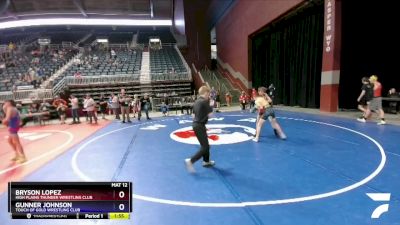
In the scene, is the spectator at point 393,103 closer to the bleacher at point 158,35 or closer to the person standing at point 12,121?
the person standing at point 12,121

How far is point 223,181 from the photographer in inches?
179

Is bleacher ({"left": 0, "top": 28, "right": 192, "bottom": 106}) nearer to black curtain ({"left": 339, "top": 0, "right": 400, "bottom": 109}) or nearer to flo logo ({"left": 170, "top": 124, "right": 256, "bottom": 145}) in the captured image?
flo logo ({"left": 170, "top": 124, "right": 256, "bottom": 145})

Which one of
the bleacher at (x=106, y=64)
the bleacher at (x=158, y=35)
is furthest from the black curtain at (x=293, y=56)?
the bleacher at (x=158, y=35)

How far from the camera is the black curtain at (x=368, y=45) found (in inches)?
514

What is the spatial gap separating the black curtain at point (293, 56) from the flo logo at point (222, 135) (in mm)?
8024

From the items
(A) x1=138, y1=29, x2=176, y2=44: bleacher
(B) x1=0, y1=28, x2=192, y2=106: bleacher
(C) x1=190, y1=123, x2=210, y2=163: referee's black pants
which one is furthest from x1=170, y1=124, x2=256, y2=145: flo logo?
(A) x1=138, y1=29, x2=176, y2=44: bleacher

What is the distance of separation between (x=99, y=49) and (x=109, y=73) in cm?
880

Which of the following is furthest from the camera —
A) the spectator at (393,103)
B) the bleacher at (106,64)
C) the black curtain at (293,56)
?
the bleacher at (106,64)

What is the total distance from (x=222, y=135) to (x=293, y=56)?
11.4 meters

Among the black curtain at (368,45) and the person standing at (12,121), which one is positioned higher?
the black curtain at (368,45)

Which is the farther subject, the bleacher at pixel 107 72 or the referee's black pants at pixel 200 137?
the bleacher at pixel 107 72

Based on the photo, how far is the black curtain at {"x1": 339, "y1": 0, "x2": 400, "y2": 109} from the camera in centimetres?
1306

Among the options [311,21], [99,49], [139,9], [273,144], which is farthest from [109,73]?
[273,144]
